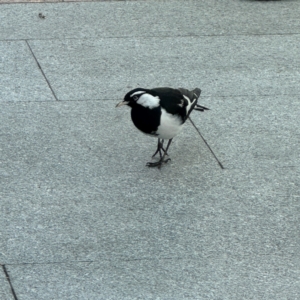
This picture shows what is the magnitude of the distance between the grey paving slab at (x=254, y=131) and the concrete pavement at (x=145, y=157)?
19 millimetres

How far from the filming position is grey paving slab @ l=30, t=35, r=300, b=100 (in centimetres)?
749

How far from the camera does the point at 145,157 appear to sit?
6.22m

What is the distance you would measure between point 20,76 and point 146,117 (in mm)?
2393

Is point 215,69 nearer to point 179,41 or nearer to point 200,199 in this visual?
point 179,41

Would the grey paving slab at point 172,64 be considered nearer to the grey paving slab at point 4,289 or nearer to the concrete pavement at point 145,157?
the concrete pavement at point 145,157

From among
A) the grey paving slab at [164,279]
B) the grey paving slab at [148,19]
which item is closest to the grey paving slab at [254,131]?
the grey paving slab at [164,279]

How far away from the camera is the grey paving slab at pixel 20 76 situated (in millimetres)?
7184

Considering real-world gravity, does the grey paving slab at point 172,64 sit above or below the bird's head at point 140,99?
below

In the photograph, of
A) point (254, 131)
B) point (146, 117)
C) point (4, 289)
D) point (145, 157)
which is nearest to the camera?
point (4, 289)

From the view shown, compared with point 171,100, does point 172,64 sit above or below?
below

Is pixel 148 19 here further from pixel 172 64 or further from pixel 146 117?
pixel 146 117

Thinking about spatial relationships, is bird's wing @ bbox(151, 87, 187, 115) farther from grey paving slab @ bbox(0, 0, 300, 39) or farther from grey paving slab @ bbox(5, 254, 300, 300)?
grey paving slab @ bbox(0, 0, 300, 39)

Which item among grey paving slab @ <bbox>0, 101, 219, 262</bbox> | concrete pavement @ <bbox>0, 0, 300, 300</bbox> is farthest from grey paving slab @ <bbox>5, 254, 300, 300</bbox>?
grey paving slab @ <bbox>0, 101, 219, 262</bbox>

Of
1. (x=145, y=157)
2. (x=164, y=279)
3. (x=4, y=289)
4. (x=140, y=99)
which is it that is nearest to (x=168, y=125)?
(x=140, y=99)
